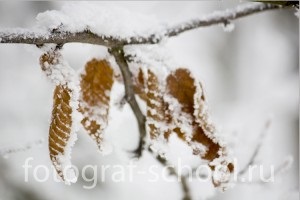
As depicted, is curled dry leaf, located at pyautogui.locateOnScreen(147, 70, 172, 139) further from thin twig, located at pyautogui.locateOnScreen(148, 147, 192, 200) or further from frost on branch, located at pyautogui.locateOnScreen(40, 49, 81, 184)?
thin twig, located at pyautogui.locateOnScreen(148, 147, 192, 200)

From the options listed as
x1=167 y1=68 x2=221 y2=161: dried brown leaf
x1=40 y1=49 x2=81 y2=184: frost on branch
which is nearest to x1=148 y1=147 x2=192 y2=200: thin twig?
x1=167 y1=68 x2=221 y2=161: dried brown leaf

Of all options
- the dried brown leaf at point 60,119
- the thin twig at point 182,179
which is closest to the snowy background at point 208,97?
the thin twig at point 182,179

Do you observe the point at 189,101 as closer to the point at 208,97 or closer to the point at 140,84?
the point at 140,84

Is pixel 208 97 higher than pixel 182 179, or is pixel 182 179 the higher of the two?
pixel 208 97

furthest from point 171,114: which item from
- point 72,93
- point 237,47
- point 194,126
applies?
point 237,47

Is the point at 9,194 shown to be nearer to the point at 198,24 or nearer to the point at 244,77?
the point at 198,24

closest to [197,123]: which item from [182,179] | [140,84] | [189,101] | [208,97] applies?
[189,101]

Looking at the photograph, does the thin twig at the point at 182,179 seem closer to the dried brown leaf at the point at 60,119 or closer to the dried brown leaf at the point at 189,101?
the dried brown leaf at the point at 189,101
